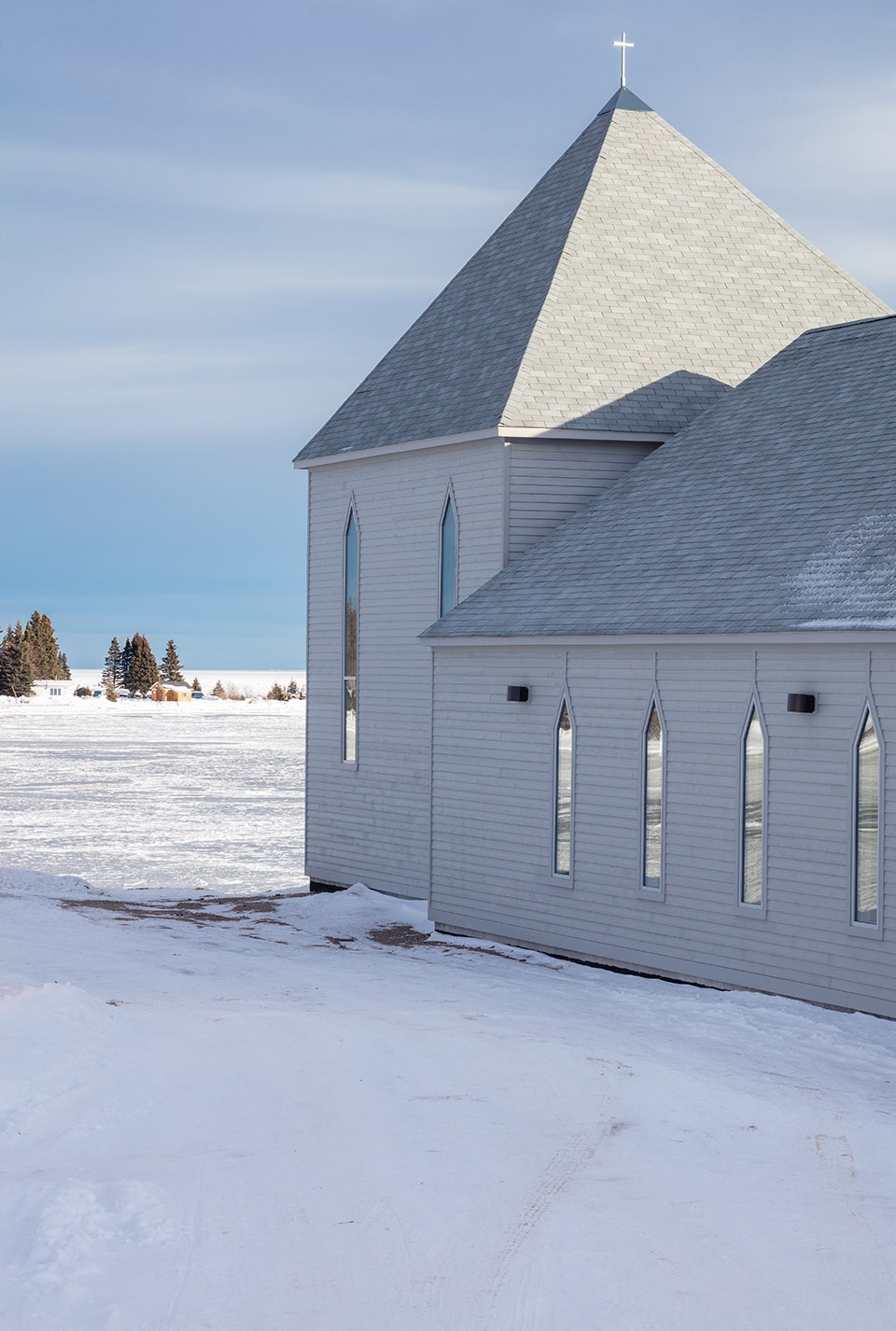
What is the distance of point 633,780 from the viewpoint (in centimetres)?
1678

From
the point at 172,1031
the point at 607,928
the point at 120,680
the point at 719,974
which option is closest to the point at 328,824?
the point at 607,928

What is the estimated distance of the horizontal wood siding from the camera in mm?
20781

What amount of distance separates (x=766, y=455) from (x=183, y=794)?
2707 centimetres

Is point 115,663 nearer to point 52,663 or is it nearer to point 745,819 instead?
point 52,663

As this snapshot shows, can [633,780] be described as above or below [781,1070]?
above

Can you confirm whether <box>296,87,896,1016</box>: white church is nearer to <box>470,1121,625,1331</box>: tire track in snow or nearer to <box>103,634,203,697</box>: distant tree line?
<box>470,1121,625,1331</box>: tire track in snow

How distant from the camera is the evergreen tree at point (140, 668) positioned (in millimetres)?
144750

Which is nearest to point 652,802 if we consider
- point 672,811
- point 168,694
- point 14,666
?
point 672,811

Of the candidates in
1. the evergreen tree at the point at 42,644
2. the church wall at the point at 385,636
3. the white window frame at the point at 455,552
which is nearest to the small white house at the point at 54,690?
the evergreen tree at the point at 42,644

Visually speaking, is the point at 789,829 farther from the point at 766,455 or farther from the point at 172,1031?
the point at 172,1031

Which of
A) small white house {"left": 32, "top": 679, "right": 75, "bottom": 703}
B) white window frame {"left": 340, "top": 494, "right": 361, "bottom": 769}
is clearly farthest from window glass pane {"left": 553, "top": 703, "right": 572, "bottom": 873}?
small white house {"left": 32, "top": 679, "right": 75, "bottom": 703}

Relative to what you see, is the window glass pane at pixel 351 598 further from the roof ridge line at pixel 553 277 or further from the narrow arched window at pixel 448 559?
the roof ridge line at pixel 553 277

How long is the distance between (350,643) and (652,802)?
8873 millimetres

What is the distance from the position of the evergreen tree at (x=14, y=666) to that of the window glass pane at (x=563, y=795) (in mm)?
111546
